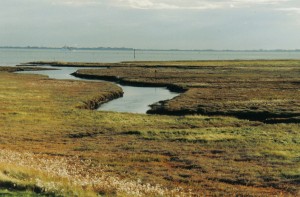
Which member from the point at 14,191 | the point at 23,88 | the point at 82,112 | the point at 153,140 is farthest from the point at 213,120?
the point at 23,88

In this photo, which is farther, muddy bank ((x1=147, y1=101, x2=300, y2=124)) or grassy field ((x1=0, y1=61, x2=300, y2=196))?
muddy bank ((x1=147, y1=101, x2=300, y2=124))

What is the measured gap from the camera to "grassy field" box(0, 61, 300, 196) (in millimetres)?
20438

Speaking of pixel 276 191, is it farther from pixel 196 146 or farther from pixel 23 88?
pixel 23 88

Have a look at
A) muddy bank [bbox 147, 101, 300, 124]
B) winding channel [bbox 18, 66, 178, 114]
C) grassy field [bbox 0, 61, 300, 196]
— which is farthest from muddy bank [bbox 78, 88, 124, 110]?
muddy bank [bbox 147, 101, 300, 124]

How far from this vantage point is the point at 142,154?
3184cm

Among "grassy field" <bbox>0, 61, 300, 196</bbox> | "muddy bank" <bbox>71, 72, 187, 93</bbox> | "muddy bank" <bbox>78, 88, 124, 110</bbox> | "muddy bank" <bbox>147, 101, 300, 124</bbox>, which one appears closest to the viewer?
"grassy field" <bbox>0, 61, 300, 196</bbox>

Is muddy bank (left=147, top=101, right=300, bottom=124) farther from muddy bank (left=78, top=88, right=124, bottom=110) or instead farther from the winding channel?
muddy bank (left=78, top=88, right=124, bottom=110)

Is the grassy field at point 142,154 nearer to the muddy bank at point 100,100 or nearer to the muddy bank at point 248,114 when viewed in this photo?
the muddy bank at point 248,114

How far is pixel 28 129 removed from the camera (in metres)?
42.2

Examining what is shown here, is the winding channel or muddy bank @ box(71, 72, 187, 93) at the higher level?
muddy bank @ box(71, 72, 187, 93)

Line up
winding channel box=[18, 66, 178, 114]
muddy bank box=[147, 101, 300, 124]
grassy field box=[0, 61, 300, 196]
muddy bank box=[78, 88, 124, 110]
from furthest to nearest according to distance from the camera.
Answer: winding channel box=[18, 66, 178, 114] < muddy bank box=[78, 88, 124, 110] < muddy bank box=[147, 101, 300, 124] < grassy field box=[0, 61, 300, 196]

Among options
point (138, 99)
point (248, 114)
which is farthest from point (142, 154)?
point (138, 99)

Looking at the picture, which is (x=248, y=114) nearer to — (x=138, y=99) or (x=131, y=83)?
(x=138, y=99)

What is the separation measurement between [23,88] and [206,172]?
215 feet
